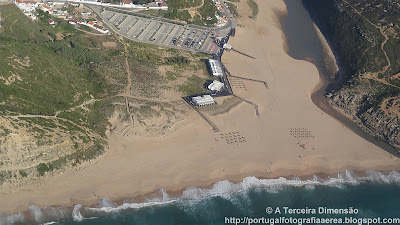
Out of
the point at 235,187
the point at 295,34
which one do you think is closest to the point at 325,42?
the point at 295,34

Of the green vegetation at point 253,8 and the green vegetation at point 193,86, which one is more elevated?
the green vegetation at point 253,8

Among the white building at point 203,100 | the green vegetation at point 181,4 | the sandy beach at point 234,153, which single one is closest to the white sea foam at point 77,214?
the sandy beach at point 234,153

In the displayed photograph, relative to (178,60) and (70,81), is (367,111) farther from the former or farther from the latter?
(70,81)

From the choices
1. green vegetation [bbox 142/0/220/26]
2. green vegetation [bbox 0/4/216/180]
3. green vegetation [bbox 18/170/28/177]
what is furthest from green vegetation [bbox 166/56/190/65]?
green vegetation [bbox 18/170/28/177]

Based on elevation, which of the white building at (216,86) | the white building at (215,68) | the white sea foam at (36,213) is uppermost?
the white building at (215,68)

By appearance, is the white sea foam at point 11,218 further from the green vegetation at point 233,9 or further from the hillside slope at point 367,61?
Answer: the green vegetation at point 233,9

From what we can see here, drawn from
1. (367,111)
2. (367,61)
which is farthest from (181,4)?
(367,111)

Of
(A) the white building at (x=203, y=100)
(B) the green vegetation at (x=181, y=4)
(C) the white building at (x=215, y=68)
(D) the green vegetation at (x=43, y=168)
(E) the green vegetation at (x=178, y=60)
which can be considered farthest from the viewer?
(B) the green vegetation at (x=181, y=4)
